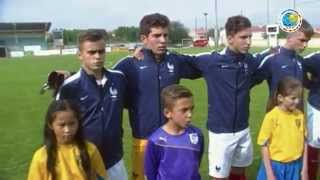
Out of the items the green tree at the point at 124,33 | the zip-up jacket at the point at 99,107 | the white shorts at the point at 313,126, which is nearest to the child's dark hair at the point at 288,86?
the zip-up jacket at the point at 99,107

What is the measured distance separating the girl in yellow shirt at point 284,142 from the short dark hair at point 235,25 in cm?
79

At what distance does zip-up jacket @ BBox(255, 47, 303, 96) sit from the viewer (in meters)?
6.27

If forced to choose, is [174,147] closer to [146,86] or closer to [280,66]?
[146,86]

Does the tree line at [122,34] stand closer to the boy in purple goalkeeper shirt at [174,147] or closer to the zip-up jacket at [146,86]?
the zip-up jacket at [146,86]

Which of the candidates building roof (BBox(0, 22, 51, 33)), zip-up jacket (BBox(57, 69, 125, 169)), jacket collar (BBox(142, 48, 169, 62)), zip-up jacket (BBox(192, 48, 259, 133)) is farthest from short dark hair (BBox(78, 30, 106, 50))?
building roof (BBox(0, 22, 51, 33))

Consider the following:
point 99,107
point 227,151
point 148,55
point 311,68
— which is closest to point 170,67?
point 148,55

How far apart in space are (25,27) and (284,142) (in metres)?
112

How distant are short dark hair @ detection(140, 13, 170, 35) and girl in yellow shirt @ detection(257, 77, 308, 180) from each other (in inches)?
46.3

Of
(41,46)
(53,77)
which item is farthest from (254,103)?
(41,46)

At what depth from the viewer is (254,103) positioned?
51.1 feet

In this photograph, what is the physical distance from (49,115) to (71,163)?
0.38 metres

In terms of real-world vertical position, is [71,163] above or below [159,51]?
below

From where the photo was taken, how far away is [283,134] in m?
5.41

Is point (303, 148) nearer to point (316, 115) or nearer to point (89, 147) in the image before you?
point (316, 115)
